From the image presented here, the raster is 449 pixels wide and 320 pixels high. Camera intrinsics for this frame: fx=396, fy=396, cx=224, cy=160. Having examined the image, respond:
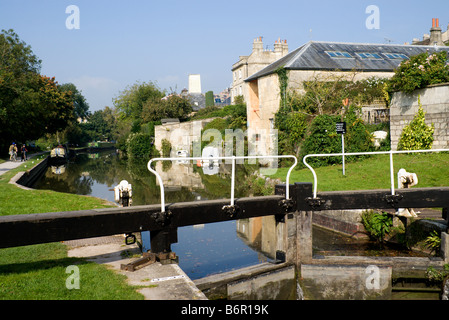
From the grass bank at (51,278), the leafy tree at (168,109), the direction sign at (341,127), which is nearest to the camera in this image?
the grass bank at (51,278)

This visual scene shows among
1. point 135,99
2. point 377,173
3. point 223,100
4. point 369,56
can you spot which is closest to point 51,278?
point 377,173

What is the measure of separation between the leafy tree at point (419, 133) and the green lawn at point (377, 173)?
0.53 meters

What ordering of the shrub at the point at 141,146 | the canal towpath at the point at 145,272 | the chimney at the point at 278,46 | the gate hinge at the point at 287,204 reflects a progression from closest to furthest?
the canal towpath at the point at 145,272
the gate hinge at the point at 287,204
the chimney at the point at 278,46
the shrub at the point at 141,146

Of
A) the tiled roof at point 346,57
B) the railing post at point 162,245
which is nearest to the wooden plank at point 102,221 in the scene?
the railing post at point 162,245

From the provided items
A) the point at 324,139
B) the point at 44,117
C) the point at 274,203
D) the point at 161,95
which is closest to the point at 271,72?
the point at 324,139

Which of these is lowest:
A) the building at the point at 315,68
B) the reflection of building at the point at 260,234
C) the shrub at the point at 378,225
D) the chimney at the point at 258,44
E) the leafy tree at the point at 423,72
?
the reflection of building at the point at 260,234

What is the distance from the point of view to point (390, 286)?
731 cm

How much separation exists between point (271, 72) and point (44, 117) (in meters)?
26.1

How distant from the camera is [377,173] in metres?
13.4

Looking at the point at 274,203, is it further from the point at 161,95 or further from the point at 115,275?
the point at 161,95

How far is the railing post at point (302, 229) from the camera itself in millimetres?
7461

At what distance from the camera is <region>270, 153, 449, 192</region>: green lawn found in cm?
1176

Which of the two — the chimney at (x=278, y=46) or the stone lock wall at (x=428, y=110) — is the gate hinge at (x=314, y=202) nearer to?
the stone lock wall at (x=428, y=110)

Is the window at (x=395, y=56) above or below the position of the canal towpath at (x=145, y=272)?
above
